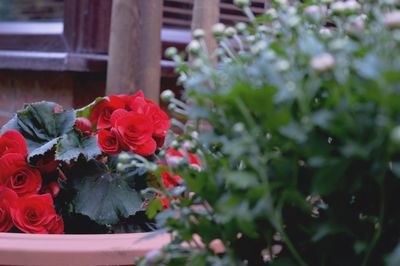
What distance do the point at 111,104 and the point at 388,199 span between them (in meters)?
0.74

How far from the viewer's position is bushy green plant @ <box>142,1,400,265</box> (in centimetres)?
64

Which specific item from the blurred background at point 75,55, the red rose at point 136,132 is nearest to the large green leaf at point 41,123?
the red rose at point 136,132

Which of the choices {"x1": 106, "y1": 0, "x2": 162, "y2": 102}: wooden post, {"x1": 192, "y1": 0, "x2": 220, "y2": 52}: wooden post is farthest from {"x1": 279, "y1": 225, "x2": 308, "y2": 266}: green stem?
{"x1": 106, "y1": 0, "x2": 162, "y2": 102}: wooden post

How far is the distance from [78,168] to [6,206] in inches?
6.2

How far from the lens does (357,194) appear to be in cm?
79

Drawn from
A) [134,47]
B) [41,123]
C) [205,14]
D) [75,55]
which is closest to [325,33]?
[41,123]

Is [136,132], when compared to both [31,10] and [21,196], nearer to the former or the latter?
[21,196]

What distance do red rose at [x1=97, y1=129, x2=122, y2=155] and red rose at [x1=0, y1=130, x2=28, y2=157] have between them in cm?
14

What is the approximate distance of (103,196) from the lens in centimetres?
133

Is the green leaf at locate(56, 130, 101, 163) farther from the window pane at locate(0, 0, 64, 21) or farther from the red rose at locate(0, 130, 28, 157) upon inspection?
the window pane at locate(0, 0, 64, 21)

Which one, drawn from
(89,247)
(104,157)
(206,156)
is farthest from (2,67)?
(206,156)

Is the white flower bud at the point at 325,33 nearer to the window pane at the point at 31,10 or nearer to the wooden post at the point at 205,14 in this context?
the wooden post at the point at 205,14

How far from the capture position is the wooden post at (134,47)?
1949mm

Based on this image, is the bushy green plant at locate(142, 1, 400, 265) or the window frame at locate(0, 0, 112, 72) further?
the window frame at locate(0, 0, 112, 72)
